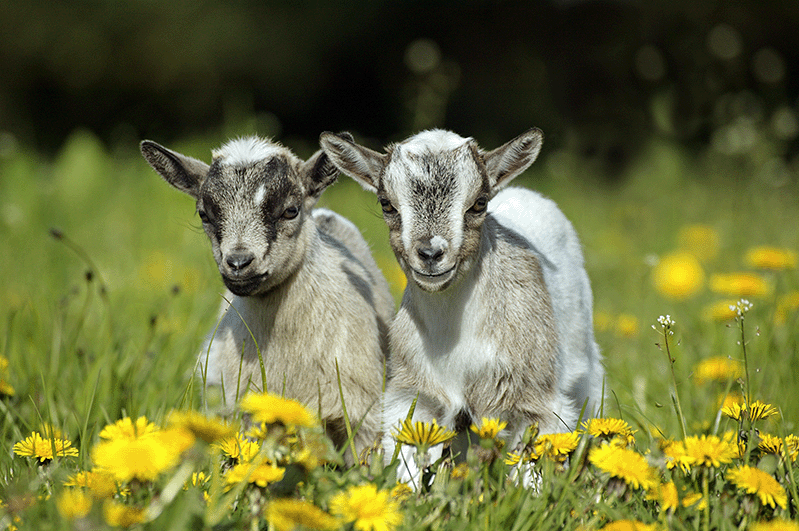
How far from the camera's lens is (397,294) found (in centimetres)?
504

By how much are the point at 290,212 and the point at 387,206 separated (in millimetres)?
495

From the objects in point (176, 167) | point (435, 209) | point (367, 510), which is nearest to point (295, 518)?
point (367, 510)

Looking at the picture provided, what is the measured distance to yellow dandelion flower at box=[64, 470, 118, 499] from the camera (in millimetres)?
1840

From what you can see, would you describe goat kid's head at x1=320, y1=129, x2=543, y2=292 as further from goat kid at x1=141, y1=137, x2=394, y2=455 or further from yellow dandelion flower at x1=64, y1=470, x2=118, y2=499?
yellow dandelion flower at x1=64, y1=470, x2=118, y2=499

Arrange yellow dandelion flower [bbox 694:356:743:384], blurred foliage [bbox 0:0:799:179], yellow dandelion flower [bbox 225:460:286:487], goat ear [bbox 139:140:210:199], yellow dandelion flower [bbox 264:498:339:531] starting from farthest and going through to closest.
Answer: blurred foliage [bbox 0:0:799:179], yellow dandelion flower [bbox 694:356:743:384], goat ear [bbox 139:140:210:199], yellow dandelion flower [bbox 225:460:286:487], yellow dandelion flower [bbox 264:498:339:531]

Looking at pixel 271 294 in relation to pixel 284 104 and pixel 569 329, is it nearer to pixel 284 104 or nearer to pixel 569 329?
pixel 569 329

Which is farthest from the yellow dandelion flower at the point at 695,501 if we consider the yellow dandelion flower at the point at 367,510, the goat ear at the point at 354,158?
the goat ear at the point at 354,158

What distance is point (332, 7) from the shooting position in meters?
13.7

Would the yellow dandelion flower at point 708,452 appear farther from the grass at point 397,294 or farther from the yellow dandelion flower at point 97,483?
the yellow dandelion flower at point 97,483

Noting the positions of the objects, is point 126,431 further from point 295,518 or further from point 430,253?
point 430,253

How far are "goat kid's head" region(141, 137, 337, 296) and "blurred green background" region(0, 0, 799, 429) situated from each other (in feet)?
1.62

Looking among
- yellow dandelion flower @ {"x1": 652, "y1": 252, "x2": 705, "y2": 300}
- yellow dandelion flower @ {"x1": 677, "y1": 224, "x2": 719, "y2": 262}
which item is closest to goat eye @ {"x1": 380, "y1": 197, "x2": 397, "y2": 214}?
yellow dandelion flower @ {"x1": 652, "y1": 252, "x2": 705, "y2": 300}

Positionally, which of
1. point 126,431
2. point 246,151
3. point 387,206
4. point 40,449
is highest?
point 246,151

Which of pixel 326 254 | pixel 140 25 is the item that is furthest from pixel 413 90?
pixel 326 254
